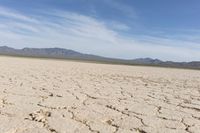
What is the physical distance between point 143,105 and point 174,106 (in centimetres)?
48

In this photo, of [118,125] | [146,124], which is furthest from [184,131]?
[118,125]

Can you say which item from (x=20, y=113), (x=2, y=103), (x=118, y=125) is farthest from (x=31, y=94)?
(x=118, y=125)

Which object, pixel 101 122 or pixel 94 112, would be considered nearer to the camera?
pixel 101 122

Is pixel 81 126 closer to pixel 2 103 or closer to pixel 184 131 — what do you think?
pixel 184 131

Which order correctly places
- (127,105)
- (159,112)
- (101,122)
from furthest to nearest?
(127,105) < (159,112) < (101,122)

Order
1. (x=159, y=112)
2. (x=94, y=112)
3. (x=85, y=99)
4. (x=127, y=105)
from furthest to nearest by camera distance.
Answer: (x=85, y=99)
(x=127, y=105)
(x=159, y=112)
(x=94, y=112)

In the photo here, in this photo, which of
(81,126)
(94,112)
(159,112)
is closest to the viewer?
(81,126)

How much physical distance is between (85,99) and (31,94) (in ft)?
2.66

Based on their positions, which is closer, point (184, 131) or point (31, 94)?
point (184, 131)

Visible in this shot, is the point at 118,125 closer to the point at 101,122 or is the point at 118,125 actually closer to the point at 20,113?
the point at 101,122

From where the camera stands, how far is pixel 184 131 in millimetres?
3082

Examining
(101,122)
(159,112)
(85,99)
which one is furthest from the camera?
(85,99)

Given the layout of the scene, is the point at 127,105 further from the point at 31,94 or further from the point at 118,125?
the point at 31,94

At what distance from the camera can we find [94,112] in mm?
3625
